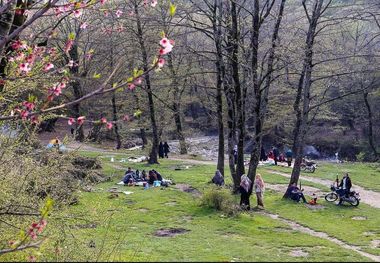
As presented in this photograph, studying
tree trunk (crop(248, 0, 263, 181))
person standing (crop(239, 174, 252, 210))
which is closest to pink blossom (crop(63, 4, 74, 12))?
person standing (crop(239, 174, 252, 210))

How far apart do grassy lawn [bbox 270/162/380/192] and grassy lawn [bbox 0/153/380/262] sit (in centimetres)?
629

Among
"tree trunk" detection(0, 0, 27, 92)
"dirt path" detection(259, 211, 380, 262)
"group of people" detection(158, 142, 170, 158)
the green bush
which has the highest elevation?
"tree trunk" detection(0, 0, 27, 92)

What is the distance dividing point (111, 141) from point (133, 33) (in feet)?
67.2

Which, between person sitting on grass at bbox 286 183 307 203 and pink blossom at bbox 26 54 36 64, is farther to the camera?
person sitting on grass at bbox 286 183 307 203

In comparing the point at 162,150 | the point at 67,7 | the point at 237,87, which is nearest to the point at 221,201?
the point at 237,87

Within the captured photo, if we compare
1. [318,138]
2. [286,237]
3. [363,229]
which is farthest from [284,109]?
[286,237]

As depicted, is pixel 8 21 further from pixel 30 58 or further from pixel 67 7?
pixel 67 7

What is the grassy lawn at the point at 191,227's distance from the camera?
28.0 ft

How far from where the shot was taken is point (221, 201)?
15.8 metres

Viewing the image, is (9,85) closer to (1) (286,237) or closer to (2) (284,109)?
(1) (286,237)

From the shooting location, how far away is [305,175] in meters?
26.2

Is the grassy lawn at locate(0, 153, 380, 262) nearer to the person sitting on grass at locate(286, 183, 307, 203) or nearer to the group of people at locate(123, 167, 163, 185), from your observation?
the person sitting on grass at locate(286, 183, 307, 203)

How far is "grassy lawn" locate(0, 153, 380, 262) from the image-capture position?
8531 mm

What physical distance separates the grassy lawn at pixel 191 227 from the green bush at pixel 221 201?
0.29 m
